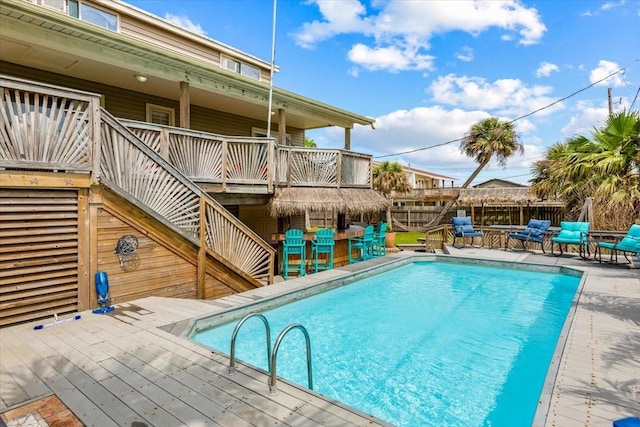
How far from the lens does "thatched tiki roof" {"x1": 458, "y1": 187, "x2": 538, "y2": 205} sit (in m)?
22.4

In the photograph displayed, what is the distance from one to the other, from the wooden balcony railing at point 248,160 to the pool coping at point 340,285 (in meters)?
2.92

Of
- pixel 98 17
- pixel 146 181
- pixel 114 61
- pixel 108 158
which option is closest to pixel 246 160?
pixel 146 181

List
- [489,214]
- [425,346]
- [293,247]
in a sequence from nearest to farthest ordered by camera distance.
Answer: [425,346] → [293,247] → [489,214]

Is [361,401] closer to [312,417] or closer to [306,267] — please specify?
[312,417]

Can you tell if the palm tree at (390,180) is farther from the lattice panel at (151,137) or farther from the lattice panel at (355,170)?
the lattice panel at (151,137)

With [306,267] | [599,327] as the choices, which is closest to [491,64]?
[306,267]

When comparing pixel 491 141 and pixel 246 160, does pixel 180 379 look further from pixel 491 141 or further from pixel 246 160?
pixel 491 141

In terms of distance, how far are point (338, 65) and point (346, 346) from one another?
20845mm

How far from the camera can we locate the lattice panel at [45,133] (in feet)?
16.4

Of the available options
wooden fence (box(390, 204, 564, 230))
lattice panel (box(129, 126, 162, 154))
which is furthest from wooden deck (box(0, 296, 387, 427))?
wooden fence (box(390, 204, 564, 230))

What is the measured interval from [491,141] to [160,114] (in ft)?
82.6

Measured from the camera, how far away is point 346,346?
20.5 ft

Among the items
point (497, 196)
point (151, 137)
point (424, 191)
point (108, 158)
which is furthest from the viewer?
point (424, 191)

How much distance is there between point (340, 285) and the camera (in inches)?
380
